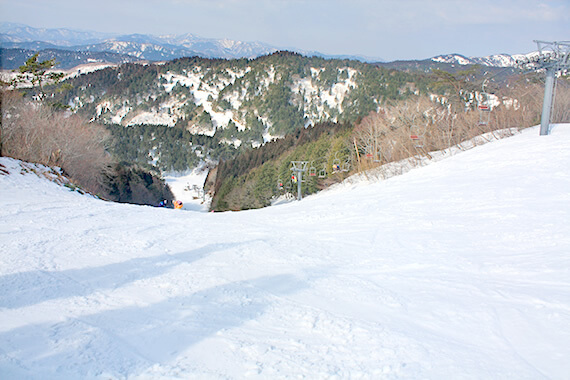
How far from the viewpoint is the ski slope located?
12.3 feet

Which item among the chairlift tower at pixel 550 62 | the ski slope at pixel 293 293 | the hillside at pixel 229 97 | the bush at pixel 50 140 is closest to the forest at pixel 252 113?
the hillside at pixel 229 97

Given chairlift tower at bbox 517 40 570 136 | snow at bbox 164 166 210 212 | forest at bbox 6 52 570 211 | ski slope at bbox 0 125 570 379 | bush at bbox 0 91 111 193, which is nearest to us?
ski slope at bbox 0 125 570 379

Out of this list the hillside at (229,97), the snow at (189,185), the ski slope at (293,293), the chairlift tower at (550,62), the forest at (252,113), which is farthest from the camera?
the hillside at (229,97)

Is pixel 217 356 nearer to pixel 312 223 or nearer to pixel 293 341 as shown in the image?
pixel 293 341

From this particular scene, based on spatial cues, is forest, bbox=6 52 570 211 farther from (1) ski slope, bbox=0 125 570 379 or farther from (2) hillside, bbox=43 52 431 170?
(1) ski slope, bbox=0 125 570 379

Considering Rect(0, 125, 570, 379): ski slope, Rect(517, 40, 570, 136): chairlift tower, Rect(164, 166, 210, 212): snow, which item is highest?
Rect(517, 40, 570, 136): chairlift tower

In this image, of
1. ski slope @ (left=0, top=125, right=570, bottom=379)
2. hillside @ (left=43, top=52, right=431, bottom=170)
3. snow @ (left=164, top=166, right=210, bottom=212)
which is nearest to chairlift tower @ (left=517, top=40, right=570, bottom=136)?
ski slope @ (left=0, top=125, right=570, bottom=379)

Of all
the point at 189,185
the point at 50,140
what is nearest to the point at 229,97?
the point at 189,185

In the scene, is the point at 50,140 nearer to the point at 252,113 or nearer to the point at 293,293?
the point at 293,293

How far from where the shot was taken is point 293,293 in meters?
5.42

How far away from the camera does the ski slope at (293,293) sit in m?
3.75

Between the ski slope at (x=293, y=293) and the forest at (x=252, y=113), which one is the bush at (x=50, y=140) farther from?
the ski slope at (x=293, y=293)

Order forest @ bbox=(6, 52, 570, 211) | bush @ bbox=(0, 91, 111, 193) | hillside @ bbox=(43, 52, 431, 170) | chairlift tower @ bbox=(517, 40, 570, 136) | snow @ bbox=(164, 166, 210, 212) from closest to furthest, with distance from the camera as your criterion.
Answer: chairlift tower @ bbox=(517, 40, 570, 136) < bush @ bbox=(0, 91, 111, 193) < forest @ bbox=(6, 52, 570, 211) < snow @ bbox=(164, 166, 210, 212) < hillside @ bbox=(43, 52, 431, 170)

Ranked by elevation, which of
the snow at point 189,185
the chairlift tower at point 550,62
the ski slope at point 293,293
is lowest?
the snow at point 189,185
